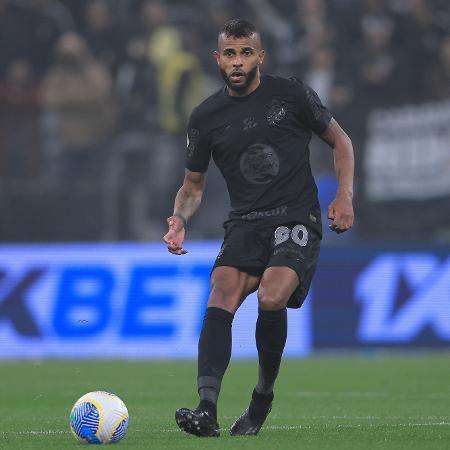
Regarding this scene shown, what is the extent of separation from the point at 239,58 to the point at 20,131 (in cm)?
827

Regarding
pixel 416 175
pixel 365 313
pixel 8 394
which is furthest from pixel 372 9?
pixel 8 394

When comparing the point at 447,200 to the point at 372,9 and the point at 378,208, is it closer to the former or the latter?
the point at 378,208

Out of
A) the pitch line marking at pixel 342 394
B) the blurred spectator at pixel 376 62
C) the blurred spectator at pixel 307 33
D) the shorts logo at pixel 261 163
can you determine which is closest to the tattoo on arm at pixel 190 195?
the shorts logo at pixel 261 163

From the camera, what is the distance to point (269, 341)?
21.2 ft

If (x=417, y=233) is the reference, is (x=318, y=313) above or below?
below

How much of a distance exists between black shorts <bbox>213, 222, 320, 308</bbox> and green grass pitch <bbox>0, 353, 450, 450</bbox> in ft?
2.65

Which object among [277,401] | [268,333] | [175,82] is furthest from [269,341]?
[175,82]

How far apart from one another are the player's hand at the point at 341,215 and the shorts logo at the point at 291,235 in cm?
21

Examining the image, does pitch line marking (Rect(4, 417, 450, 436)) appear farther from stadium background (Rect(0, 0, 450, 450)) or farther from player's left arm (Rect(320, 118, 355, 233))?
stadium background (Rect(0, 0, 450, 450))

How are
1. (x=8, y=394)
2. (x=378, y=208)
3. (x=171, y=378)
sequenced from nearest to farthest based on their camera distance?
(x=8, y=394), (x=171, y=378), (x=378, y=208)

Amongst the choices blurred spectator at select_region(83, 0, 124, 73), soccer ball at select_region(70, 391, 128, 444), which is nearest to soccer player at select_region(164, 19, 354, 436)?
soccer ball at select_region(70, 391, 128, 444)

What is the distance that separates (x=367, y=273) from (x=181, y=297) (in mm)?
2111

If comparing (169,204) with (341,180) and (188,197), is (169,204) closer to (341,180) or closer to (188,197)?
(188,197)

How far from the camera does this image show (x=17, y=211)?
14.2m
